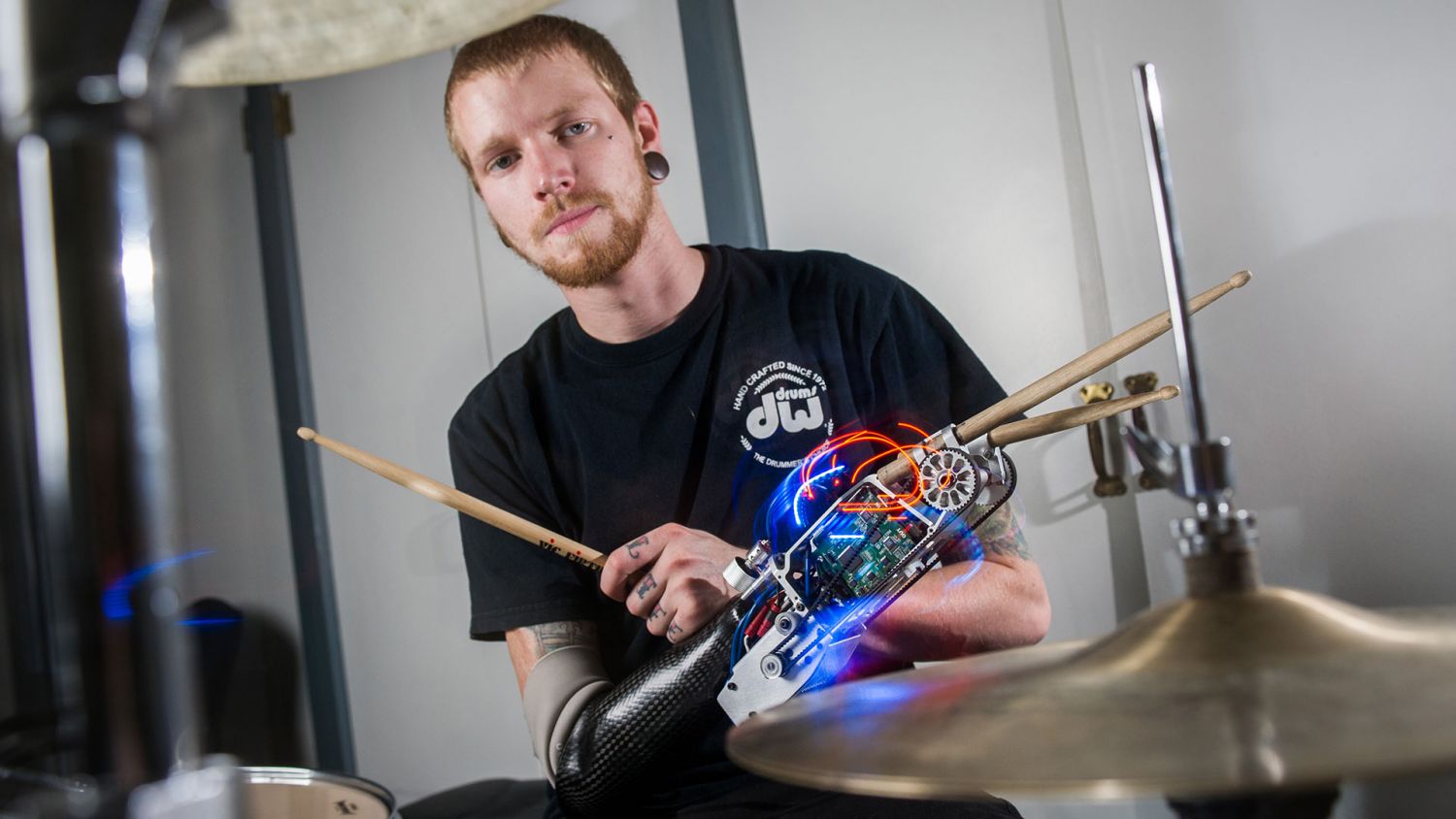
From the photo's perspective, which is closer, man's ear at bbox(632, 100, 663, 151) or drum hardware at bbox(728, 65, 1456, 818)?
drum hardware at bbox(728, 65, 1456, 818)

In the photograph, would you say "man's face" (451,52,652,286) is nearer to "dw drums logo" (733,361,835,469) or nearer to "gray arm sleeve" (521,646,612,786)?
"dw drums logo" (733,361,835,469)

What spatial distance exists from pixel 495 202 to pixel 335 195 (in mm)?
271

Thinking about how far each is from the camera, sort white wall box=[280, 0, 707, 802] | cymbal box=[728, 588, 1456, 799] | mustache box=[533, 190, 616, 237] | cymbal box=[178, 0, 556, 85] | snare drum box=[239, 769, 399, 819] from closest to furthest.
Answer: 1. cymbal box=[728, 588, 1456, 799]
2. cymbal box=[178, 0, 556, 85]
3. snare drum box=[239, 769, 399, 819]
4. mustache box=[533, 190, 616, 237]
5. white wall box=[280, 0, 707, 802]

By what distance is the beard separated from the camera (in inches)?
46.6

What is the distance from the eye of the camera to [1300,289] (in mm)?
1041

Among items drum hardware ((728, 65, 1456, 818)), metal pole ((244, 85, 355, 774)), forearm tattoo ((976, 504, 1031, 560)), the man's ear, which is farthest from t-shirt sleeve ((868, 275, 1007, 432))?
metal pole ((244, 85, 355, 774))

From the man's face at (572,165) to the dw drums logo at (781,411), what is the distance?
0.70 ft

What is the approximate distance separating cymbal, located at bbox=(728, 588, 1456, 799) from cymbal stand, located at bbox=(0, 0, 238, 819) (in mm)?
261

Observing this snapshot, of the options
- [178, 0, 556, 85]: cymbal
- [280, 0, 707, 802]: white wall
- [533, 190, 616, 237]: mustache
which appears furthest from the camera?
[280, 0, 707, 802]: white wall

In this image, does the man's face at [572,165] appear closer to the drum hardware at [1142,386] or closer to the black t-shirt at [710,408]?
the black t-shirt at [710,408]

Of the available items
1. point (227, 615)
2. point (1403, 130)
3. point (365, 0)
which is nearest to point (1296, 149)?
point (1403, 130)

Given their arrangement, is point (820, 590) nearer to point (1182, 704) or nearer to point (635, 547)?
point (635, 547)

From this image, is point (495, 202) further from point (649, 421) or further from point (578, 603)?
point (578, 603)

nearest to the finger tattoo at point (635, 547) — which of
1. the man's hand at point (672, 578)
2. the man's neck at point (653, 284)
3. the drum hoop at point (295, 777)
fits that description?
the man's hand at point (672, 578)
